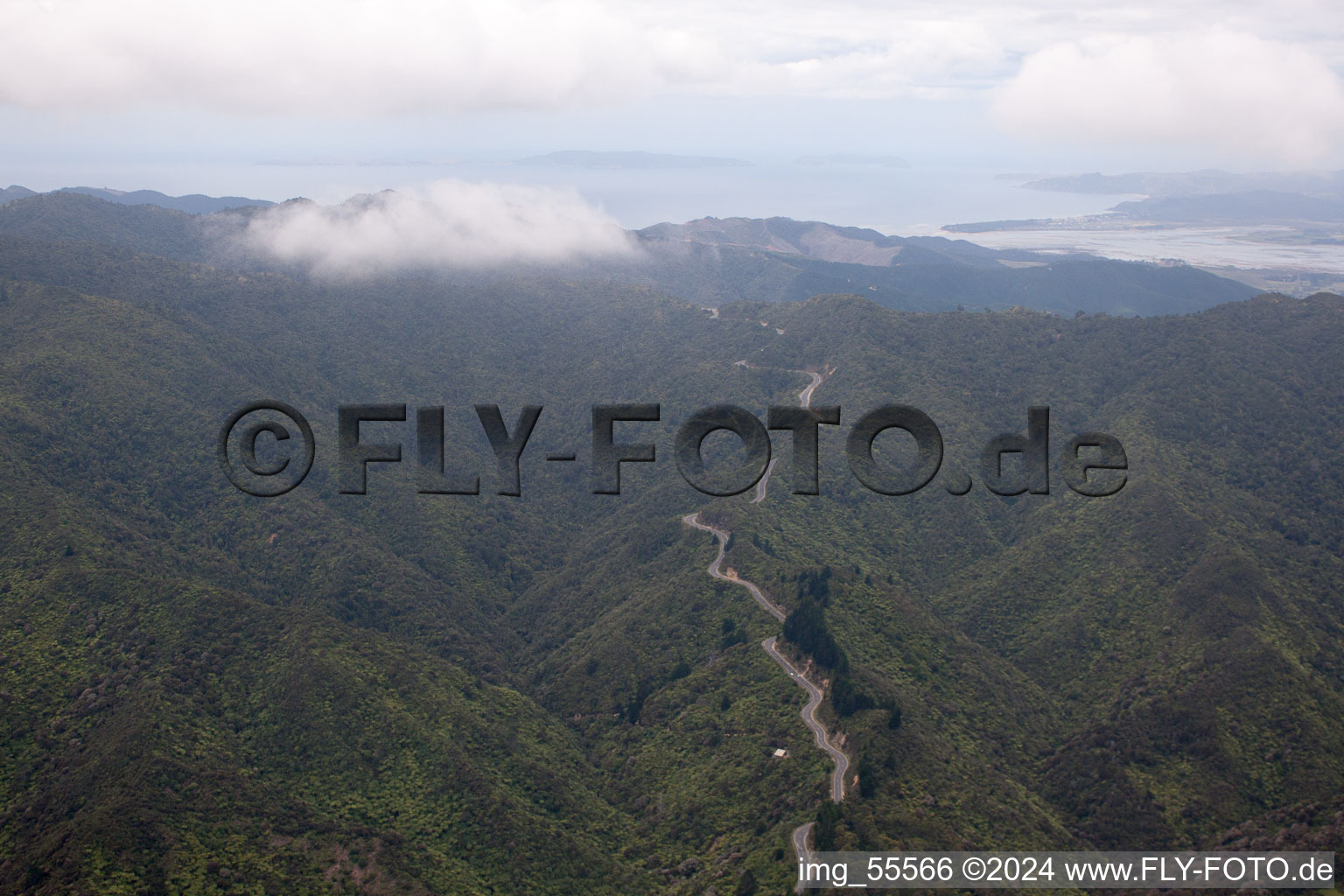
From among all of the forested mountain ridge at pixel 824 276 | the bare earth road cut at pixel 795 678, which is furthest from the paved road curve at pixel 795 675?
the forested mountain ridge at pixel 824 276

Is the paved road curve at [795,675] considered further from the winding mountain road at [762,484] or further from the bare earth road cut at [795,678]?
the winding mountain road at [762,484]

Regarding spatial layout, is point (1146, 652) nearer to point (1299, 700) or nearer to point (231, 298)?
point (1299, 700)

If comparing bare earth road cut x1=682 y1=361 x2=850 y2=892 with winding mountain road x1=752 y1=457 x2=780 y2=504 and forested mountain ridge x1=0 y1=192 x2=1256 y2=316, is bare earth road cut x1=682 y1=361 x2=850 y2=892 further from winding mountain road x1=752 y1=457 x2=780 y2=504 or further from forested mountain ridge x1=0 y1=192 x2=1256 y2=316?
forested mountain ridge x1=0 y1=192 x2=1256 y2=316

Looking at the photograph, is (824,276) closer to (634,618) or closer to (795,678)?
(634,618)

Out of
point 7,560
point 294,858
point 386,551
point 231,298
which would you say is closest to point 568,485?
point 386,551
